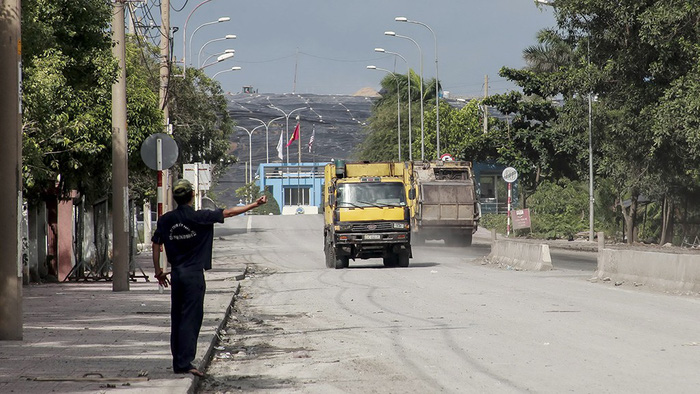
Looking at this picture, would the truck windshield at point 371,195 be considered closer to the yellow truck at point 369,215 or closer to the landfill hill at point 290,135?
the yellow truck at point 369,215

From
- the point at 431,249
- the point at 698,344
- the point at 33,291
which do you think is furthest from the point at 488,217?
the point at 698,344

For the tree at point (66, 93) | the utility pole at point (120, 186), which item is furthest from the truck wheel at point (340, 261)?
the utility pole at point (120, 186)

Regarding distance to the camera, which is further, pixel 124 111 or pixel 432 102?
pixel 432 102

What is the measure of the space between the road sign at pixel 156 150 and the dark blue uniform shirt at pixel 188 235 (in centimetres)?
1073

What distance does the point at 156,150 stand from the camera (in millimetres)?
20438

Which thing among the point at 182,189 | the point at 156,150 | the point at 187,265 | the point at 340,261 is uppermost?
the point at 156,150

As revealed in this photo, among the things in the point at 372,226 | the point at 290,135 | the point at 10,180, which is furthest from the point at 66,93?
the point at 290,135

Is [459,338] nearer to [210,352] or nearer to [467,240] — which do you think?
[210,352]

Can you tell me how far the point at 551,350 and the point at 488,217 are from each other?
199 feet

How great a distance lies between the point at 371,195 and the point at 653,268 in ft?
35.9

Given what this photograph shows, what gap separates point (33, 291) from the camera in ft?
74.6

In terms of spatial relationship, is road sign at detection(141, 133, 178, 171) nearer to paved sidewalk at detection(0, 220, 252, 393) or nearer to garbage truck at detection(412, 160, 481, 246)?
paved sidewalk at detection(0, 220, 252, 393)

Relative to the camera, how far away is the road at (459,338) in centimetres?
941

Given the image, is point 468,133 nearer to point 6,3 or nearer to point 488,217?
point 488,217
